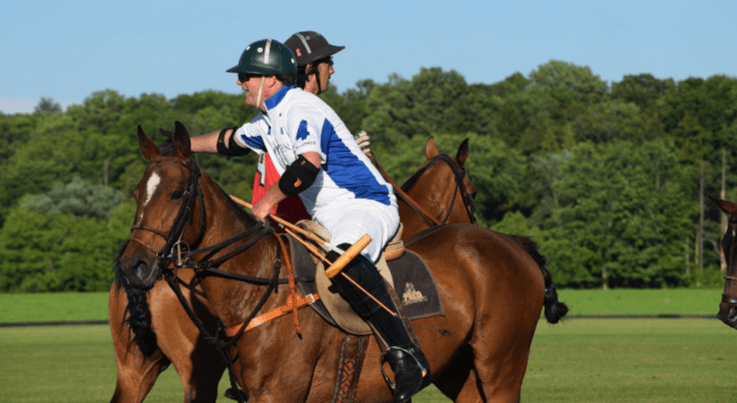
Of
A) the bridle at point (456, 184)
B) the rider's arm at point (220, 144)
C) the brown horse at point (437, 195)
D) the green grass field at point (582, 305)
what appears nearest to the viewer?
the rider's arm at point (220, 144)

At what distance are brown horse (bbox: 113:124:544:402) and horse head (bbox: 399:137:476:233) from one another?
5.40 ft

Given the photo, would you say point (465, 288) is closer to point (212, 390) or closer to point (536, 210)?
Result: point (212, 390)

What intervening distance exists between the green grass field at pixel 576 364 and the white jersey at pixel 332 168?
6.77m

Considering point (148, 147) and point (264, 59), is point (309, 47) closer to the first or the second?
point (264, 59)

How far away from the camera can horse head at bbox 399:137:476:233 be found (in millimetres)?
7625

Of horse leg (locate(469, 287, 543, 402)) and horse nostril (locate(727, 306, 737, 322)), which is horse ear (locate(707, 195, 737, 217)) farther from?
horse leg (locate(469, 287, 543, 402))

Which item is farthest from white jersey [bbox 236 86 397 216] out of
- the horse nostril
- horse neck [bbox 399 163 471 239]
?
the horse nostril

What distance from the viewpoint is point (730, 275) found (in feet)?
25.3

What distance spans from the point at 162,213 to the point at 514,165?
67.7 m

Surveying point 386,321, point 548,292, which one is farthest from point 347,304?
point 548,292

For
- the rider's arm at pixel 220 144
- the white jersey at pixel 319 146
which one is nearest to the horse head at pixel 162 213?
the white jersey at pixel 319 146

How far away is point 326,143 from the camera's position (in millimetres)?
4570

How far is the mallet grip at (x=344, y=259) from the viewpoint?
4.44 metres

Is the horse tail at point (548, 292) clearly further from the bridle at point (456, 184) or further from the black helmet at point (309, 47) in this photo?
the black helmet at point (309, 47)
